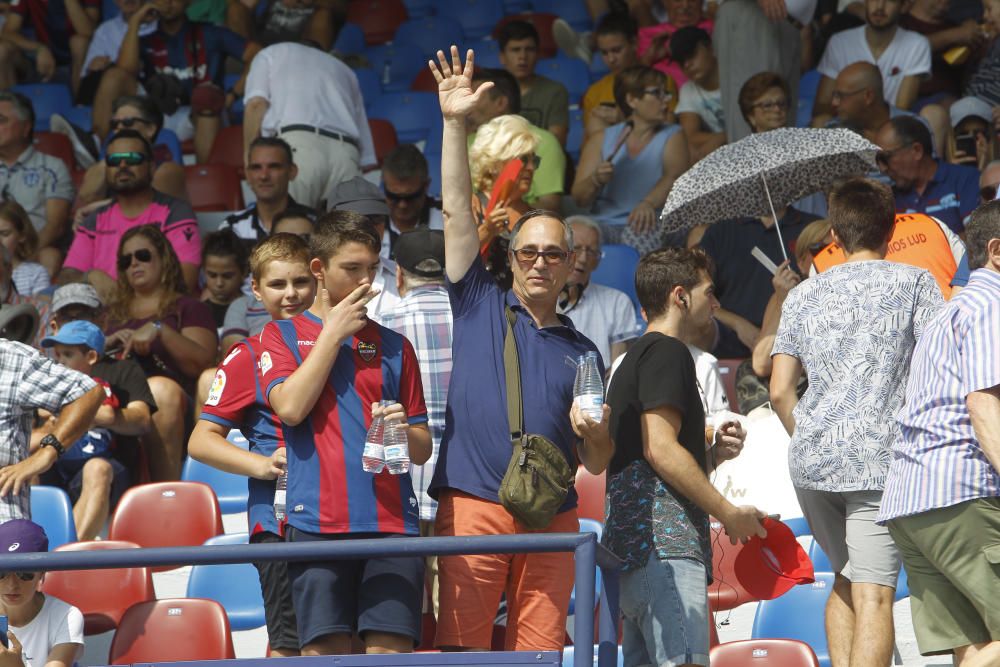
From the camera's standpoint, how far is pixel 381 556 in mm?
3609

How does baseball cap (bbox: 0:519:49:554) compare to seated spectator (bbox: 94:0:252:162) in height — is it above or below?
below

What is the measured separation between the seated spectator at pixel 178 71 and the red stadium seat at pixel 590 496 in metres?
5.84

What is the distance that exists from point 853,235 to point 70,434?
117 inches

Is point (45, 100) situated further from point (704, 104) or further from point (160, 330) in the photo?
point (704, 104)

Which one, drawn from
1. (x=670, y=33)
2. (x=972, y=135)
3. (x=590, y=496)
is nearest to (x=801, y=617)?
(x=590, y=496)

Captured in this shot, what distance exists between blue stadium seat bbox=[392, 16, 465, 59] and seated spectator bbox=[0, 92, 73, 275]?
3.63 m

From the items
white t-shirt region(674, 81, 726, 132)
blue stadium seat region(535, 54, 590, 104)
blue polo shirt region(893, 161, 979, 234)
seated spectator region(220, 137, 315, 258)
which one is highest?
blue stadium seat region(535, 54, 590, 104)

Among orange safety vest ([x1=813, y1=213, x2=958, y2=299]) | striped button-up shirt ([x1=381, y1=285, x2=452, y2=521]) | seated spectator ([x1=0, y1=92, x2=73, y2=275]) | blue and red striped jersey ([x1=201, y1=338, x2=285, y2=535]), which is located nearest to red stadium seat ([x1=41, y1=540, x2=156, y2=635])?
striped button-up shirt ([x1=381, y1=285, x2=452, y2=521])

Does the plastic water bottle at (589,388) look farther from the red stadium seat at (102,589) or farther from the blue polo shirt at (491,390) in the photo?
the red stadium seat at (102,589)

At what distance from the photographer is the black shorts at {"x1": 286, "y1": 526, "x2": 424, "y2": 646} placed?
3787 mm

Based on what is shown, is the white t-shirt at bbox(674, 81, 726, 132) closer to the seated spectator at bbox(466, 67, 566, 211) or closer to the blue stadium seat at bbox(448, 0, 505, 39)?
the seated spectator at bbox(466, 67, 566, 211)

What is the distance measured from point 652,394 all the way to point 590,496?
1.98 m

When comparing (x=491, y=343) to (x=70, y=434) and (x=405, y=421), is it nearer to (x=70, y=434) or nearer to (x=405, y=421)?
(x=405, y=421)

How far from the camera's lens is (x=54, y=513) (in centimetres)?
599
